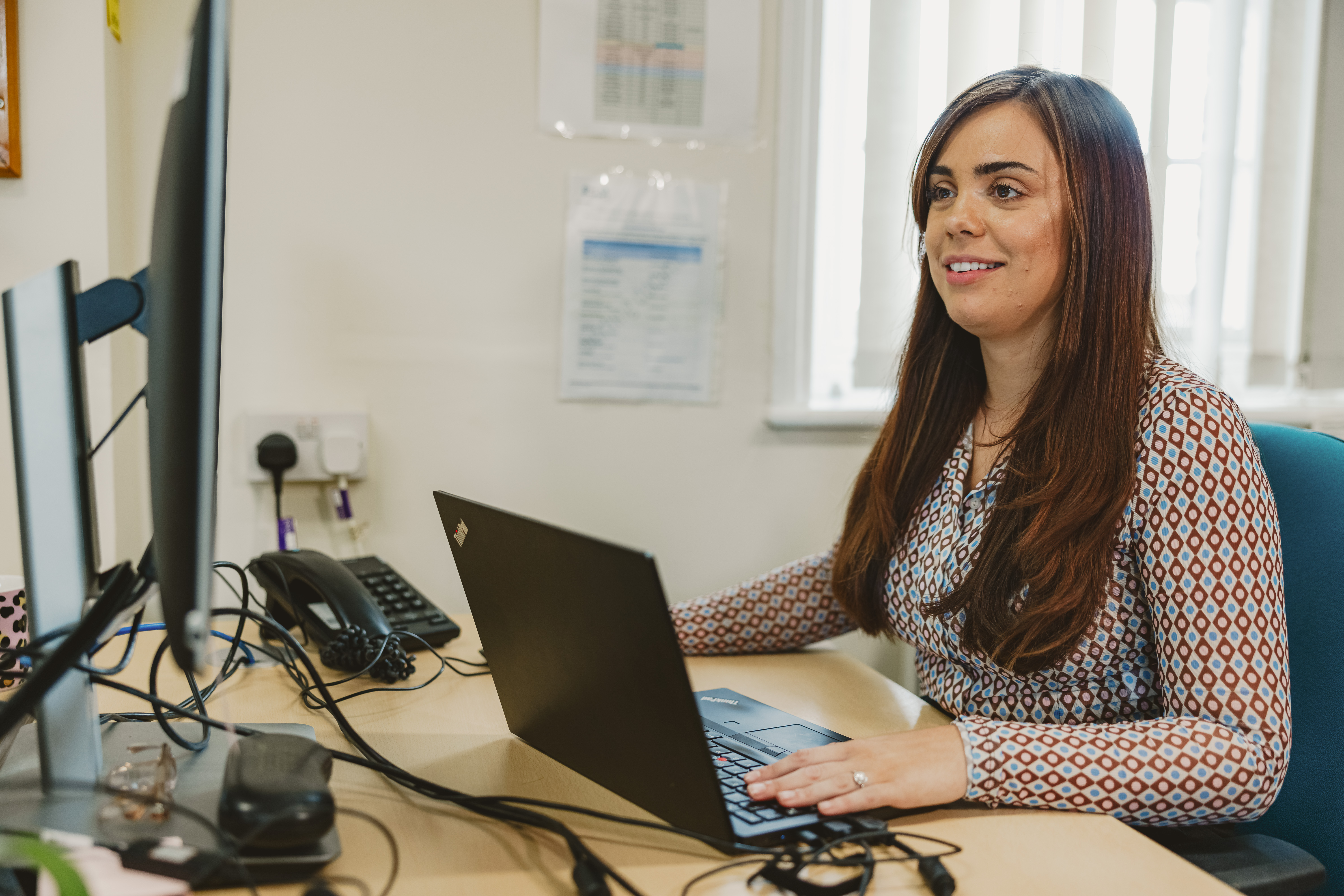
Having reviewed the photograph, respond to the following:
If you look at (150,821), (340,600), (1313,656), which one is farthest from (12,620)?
(1313,656)

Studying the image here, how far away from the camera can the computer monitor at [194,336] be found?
51cm

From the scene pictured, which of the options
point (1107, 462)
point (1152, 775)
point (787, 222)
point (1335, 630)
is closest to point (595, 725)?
point (1152, 775)

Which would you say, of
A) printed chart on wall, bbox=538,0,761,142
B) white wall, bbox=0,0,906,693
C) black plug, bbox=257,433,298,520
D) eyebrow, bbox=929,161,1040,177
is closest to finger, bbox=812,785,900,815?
eyebrow, bbox=929,161,1040,177

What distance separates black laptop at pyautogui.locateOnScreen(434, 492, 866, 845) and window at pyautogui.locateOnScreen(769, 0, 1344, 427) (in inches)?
33.8

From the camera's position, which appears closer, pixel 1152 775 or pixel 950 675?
pixel 1152 775

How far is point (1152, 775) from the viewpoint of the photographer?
2.50 ft

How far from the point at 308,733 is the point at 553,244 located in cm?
88

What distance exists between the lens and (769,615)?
122 cm

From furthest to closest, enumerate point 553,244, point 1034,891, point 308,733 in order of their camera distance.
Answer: point 553,244 < point 308,733 < point 1034,891

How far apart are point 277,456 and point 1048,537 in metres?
1.05

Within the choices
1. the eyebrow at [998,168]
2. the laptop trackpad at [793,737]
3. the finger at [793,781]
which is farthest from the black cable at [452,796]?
the eyebrow at [998,168]

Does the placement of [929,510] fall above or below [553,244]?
below

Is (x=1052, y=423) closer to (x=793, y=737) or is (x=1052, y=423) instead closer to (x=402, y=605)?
(x=793, y=737)

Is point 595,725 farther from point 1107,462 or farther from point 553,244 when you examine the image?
point 553,244
